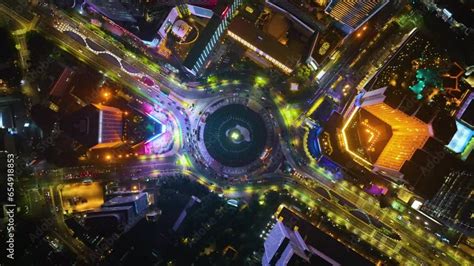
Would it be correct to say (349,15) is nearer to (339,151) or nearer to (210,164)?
(339,151)

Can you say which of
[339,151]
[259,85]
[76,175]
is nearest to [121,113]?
[76,175]

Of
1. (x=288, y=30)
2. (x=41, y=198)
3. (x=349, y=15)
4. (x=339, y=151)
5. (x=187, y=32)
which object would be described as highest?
(x=349, y=15)

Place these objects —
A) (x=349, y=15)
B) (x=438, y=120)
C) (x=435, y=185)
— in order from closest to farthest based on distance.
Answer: (x=438, y=120) → (x=435, y=185) → (x=349, y=15)

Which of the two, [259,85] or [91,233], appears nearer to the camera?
[91,233]

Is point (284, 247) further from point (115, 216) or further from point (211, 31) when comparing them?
point (211, 31)

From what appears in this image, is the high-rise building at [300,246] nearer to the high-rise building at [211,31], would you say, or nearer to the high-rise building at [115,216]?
the high-rise building at [115,216]

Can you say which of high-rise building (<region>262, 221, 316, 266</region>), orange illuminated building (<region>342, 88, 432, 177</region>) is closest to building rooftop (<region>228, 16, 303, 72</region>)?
orange illuminated building (<region>342, 88, 432, 177</region>)
